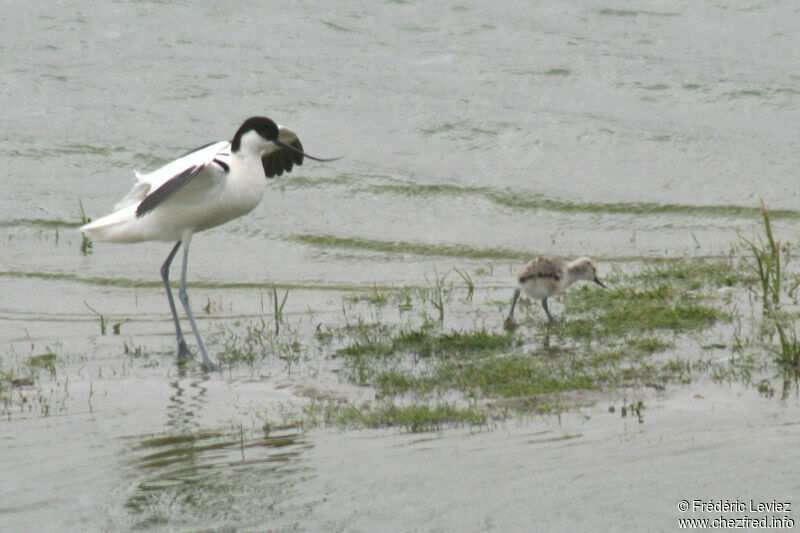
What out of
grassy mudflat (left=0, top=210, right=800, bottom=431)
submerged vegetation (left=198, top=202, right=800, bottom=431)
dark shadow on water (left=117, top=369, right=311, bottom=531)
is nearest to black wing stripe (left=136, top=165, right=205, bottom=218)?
grassy mudflat (left=0, top=210, right=800, bottom=431)

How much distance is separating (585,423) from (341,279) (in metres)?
5.26

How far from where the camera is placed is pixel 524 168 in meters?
14.0

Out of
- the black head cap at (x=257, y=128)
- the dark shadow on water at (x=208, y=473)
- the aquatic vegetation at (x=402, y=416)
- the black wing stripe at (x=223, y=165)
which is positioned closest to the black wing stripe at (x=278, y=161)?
the black head cap at (x=257, y=128)

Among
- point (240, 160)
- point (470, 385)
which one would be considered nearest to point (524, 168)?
point (240, 160)

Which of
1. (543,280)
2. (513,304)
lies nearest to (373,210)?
(513,304)

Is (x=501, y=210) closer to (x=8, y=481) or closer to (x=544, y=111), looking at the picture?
(x=544, y=111)

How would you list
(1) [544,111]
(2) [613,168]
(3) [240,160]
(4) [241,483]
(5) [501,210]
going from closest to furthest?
(4) [241,483] → (3) [240,160] → (5) [501,210] → (2) [613,168] → (1) [544,111]

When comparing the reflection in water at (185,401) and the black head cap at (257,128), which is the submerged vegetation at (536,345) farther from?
the black head cap at (257,128)

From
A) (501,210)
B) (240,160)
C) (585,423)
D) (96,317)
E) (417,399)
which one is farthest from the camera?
(501,210)

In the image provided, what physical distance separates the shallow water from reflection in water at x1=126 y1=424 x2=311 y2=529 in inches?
0.7

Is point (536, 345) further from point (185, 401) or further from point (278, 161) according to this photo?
point (278, 161)

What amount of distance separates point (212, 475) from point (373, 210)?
8.27 meters

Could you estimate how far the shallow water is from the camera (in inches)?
181

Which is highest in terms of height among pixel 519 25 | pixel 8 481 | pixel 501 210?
pixel 519 25
